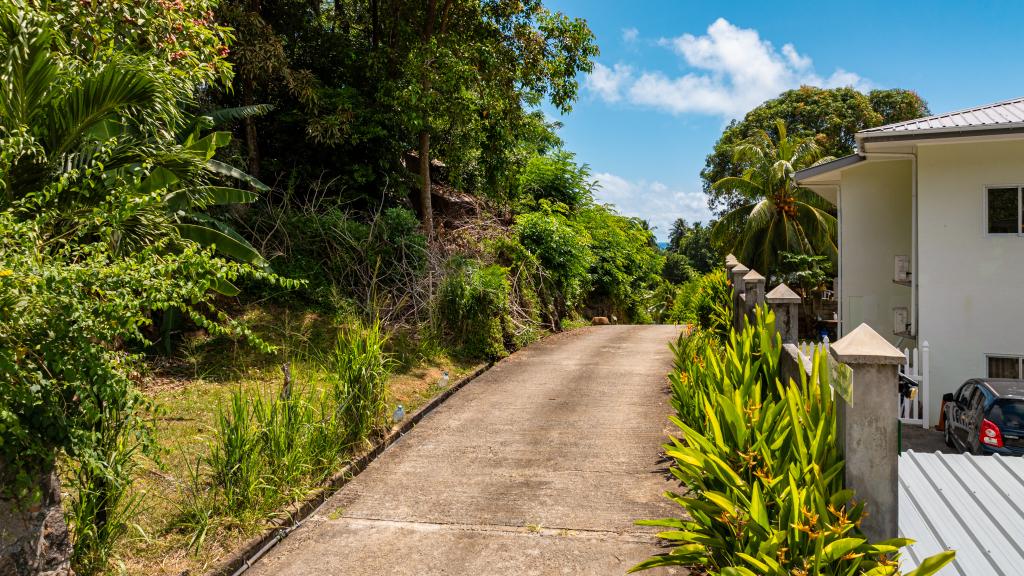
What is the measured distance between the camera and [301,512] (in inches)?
226

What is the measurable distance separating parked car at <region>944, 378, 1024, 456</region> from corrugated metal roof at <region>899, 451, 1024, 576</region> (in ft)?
10.1

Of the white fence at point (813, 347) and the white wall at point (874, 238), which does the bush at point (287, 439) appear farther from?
the white wall at point (874, 238)

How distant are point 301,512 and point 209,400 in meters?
3.41

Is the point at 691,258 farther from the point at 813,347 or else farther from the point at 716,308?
the point at 813,347

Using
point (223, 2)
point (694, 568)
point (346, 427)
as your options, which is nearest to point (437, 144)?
point (223, 2)

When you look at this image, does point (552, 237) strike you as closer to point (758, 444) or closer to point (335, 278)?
point (335, 278)

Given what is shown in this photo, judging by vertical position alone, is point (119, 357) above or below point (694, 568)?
above

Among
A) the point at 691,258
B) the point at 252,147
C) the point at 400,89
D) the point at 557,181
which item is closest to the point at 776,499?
the point at 400,89

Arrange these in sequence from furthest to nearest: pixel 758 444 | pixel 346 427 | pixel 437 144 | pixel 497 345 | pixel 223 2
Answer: pixel 437 144, pixel 497 345, pixel 223 2, pixel 346 427, pixel 758 444

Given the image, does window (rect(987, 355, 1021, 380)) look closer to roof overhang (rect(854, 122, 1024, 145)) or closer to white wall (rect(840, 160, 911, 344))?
white wall (rect(840, 160, 911, 344))

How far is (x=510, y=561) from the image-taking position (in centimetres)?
488

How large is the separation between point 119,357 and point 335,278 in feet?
28.3

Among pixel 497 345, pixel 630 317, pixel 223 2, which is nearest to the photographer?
pixel 223 2

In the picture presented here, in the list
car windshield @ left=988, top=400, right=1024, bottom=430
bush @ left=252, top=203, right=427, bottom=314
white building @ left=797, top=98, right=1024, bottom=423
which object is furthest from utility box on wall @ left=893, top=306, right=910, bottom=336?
bush @ left=252, top=203, right=427, bottom=314
